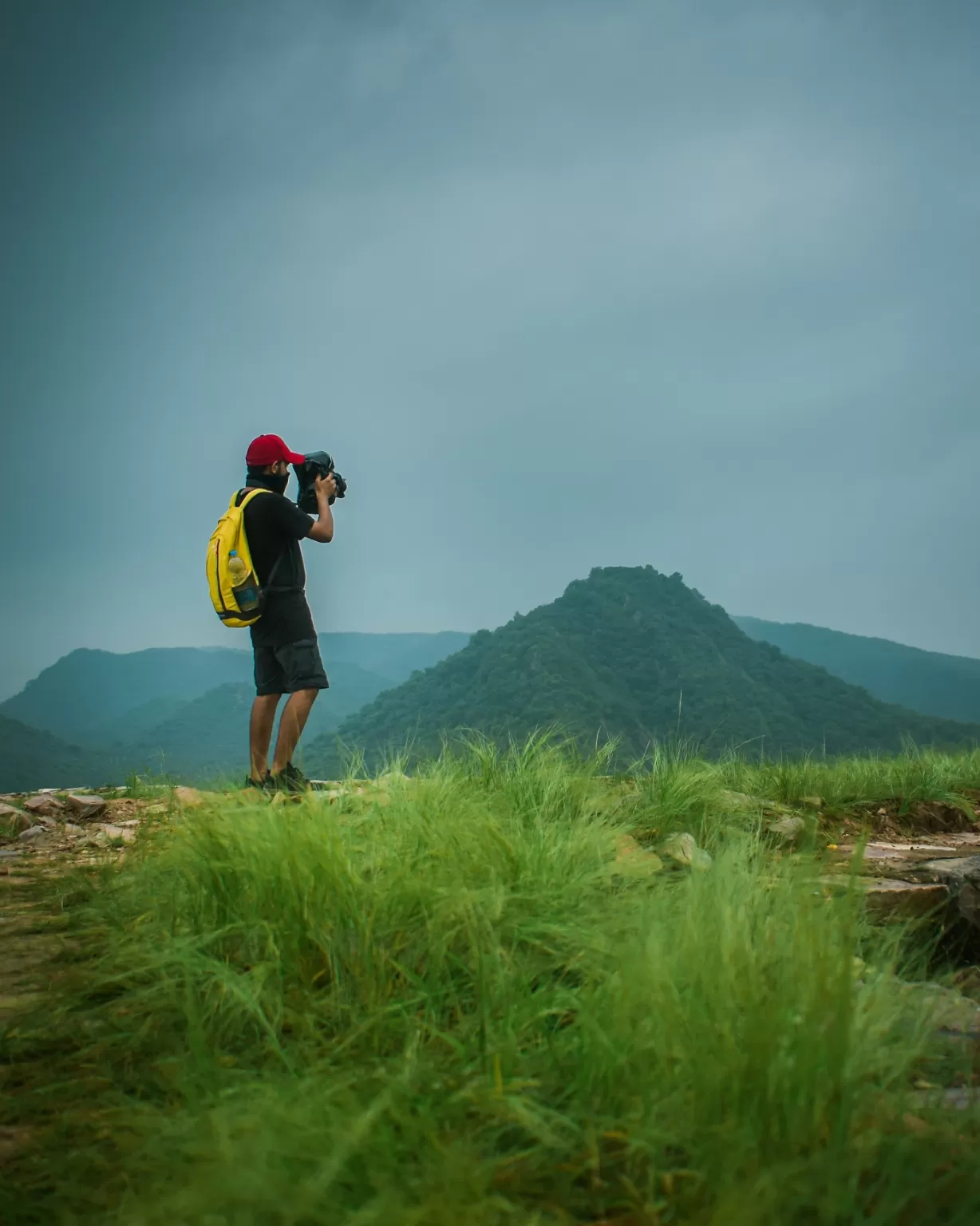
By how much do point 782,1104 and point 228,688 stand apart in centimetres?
8109

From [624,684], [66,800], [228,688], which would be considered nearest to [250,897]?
[66,800]

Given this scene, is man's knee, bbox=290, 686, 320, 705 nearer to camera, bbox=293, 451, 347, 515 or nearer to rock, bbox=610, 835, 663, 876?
camera, bbox=293, 451, 347, 515

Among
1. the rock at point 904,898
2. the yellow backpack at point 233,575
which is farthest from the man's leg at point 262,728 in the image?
the rock at point 904,898

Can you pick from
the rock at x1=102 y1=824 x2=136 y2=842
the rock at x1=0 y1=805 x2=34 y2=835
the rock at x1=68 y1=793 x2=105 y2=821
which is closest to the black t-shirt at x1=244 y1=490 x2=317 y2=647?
the rock at x1=102 y1=824 x2=136 y2=842

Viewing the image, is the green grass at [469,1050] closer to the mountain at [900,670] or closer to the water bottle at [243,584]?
the water bottle at [243,584]

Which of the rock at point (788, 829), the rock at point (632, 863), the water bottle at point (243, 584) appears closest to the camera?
the rock at point (632, 863)

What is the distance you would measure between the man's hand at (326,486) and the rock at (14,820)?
96.5 inches

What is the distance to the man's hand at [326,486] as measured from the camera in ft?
16.9

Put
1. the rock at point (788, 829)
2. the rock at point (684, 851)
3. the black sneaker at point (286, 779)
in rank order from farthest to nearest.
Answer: the black sneaker at point (286, 779) < the rock at point (788, 829) < the rock at point (684, 851)

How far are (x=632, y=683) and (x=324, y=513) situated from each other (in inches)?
A: 2280

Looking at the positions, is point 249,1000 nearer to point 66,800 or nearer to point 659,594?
point 66,800

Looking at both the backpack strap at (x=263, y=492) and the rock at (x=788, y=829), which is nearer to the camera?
the rock at (x=788, y=829)

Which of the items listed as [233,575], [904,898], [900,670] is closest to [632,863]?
[904,898]

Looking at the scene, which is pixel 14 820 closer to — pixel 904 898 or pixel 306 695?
pixel 306 695
